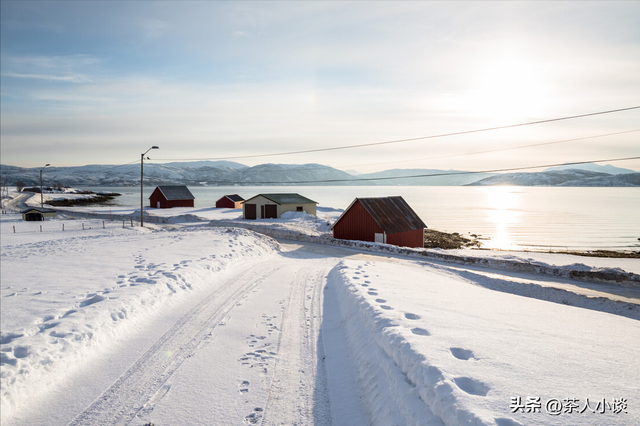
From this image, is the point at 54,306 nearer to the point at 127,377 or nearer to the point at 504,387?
the point at 127,377

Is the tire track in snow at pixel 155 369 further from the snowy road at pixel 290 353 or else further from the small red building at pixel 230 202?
the small red building at pixel 230 202

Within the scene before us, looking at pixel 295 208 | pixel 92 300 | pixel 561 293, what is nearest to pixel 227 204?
pixel 295 208

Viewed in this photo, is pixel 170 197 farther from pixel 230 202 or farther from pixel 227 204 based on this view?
pixel 230 202

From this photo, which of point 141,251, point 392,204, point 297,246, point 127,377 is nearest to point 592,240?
point 392,204

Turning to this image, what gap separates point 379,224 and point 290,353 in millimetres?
23802

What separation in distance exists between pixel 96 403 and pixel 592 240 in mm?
56838

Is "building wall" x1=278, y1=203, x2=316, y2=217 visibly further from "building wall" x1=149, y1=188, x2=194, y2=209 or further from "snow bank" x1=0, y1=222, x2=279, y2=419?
"building wall" x1=149, y1=188, x2=194, y2=209

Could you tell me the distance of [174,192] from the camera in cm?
7350

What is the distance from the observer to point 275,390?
6043 mm

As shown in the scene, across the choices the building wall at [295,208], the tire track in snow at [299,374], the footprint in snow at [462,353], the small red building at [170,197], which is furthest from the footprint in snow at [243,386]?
the small red building at [170,197]

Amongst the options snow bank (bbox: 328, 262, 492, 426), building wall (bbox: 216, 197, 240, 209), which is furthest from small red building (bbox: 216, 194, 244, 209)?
snow bank (bbox: 328, 262, 492, 426)

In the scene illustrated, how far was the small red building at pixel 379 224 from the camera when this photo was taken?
3076 cm

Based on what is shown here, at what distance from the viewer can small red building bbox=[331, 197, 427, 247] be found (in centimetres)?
3076

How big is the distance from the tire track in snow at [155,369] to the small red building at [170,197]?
66.1 meters
